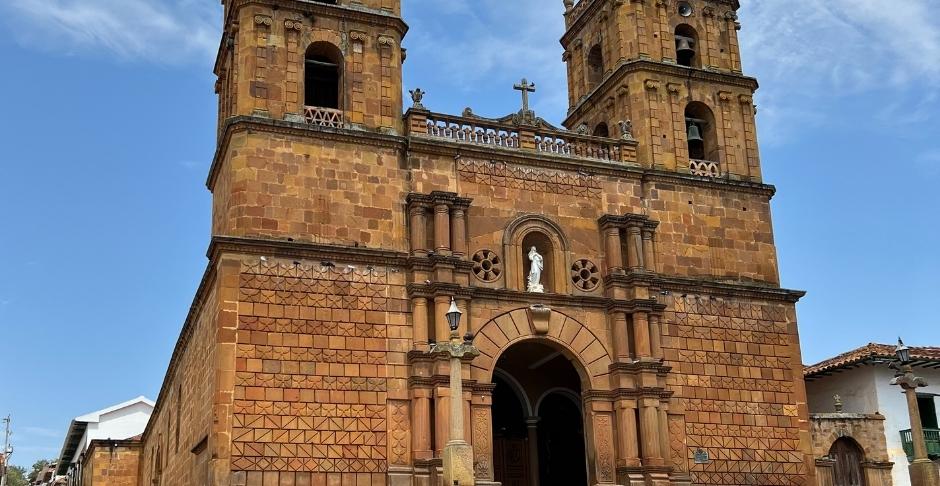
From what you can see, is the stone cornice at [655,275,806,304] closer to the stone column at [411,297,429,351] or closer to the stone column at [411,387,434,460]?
the stone column at [411,297,429,351]

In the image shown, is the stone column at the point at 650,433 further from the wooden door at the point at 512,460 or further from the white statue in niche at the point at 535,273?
the wooden door at the point at 512,460

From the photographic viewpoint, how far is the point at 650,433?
71.3ft

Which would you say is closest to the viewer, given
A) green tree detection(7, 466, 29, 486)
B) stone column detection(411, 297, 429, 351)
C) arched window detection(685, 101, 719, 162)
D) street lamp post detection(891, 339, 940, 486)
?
street lamp post detection(891, 339, 940, 486)

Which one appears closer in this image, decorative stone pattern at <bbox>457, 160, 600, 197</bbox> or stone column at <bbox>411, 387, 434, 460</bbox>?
stone column at <bbox>411, 387, 434, 460</bbox>

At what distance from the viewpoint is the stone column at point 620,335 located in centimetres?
2234

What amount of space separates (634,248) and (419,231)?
4986mm

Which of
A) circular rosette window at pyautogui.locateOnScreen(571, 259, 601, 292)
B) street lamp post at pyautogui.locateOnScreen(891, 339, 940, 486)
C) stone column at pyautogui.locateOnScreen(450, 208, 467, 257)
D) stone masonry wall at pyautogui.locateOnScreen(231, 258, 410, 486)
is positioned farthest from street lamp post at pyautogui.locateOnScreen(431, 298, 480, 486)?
street lamp post at pyautogui.locateOnScreen(891, 339, 940, 486)

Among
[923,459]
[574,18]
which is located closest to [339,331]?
[923,459]

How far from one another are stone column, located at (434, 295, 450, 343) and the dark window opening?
9871 mm

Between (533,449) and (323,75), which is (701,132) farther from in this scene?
(323,75)

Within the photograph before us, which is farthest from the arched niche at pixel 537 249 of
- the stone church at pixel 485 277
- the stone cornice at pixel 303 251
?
the stone cornice at pixel 303 251

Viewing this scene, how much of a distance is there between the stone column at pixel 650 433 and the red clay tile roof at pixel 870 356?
347 inches

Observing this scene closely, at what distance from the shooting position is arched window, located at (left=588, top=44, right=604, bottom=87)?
28.0 m

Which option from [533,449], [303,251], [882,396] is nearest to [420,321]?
[303,251]
